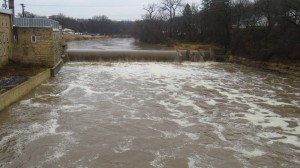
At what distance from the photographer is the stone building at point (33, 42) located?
26.7 meters

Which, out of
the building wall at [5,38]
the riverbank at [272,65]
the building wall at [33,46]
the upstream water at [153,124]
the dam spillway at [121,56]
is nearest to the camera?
the upstream water at [153,124]

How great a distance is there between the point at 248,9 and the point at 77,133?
1419 inches

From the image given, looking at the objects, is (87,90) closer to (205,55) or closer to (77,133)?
(77,133)

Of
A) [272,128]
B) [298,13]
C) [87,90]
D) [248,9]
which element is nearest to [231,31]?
[248,9]

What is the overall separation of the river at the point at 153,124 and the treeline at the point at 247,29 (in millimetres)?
9548

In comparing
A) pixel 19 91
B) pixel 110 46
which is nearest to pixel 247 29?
pixel 110 46

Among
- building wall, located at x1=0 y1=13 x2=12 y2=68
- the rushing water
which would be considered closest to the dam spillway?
building wall, located at x1=0 y1=13 x2=12 y2=68

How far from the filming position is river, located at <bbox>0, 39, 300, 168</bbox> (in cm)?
1108

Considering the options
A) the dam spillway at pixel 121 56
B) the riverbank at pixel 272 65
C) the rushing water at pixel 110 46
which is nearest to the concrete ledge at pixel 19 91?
the dam spillway at pixel 121 56

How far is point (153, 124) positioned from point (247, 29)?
30322 millimetres

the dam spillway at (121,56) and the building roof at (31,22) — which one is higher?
→ the building roof at (31,22)

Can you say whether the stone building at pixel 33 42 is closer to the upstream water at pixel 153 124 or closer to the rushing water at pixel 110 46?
the upstream water at pixel 153 124

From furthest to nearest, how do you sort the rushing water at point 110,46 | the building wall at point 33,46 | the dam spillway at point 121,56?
1. the rushing water at point 110,46
2. the dam spillway at point 121,56
3. the building wall at point 33,46

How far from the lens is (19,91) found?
18.2 m
